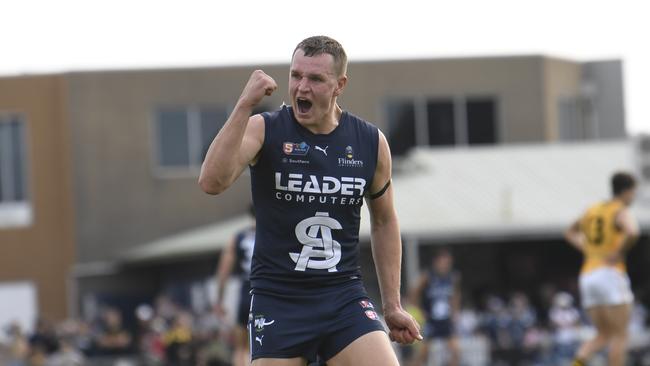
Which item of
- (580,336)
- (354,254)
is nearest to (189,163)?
(580,336)

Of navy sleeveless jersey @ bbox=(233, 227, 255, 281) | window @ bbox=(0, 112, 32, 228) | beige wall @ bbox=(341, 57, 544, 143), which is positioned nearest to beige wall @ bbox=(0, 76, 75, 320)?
window @ bbox=(0, 112, 32, 228)

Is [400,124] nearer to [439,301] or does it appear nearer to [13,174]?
[13,174]

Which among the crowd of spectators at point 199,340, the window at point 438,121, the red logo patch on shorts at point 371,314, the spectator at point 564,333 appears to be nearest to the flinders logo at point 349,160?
the red logo patch on shorts at point 371,314

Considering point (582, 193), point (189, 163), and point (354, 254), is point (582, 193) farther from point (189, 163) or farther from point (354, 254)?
point (354, 254)

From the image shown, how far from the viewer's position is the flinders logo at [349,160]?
8.03m

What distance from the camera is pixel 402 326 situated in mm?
8273

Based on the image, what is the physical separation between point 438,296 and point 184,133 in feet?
78.5

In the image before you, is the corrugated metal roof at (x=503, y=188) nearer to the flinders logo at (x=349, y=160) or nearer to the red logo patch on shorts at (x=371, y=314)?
the red logo patch on shorts at (x=371, y=314)

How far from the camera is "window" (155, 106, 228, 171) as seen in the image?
4538 cm

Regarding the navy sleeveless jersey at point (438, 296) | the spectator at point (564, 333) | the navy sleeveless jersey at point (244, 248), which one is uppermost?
the navy sleeveless jersey at point (244, 248)

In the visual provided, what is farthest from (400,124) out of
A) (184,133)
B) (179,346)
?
(179,346)

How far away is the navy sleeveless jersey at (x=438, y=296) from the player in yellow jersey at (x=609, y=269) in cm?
780

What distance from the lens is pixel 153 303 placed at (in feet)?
142

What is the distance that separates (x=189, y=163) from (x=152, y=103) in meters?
2.21
